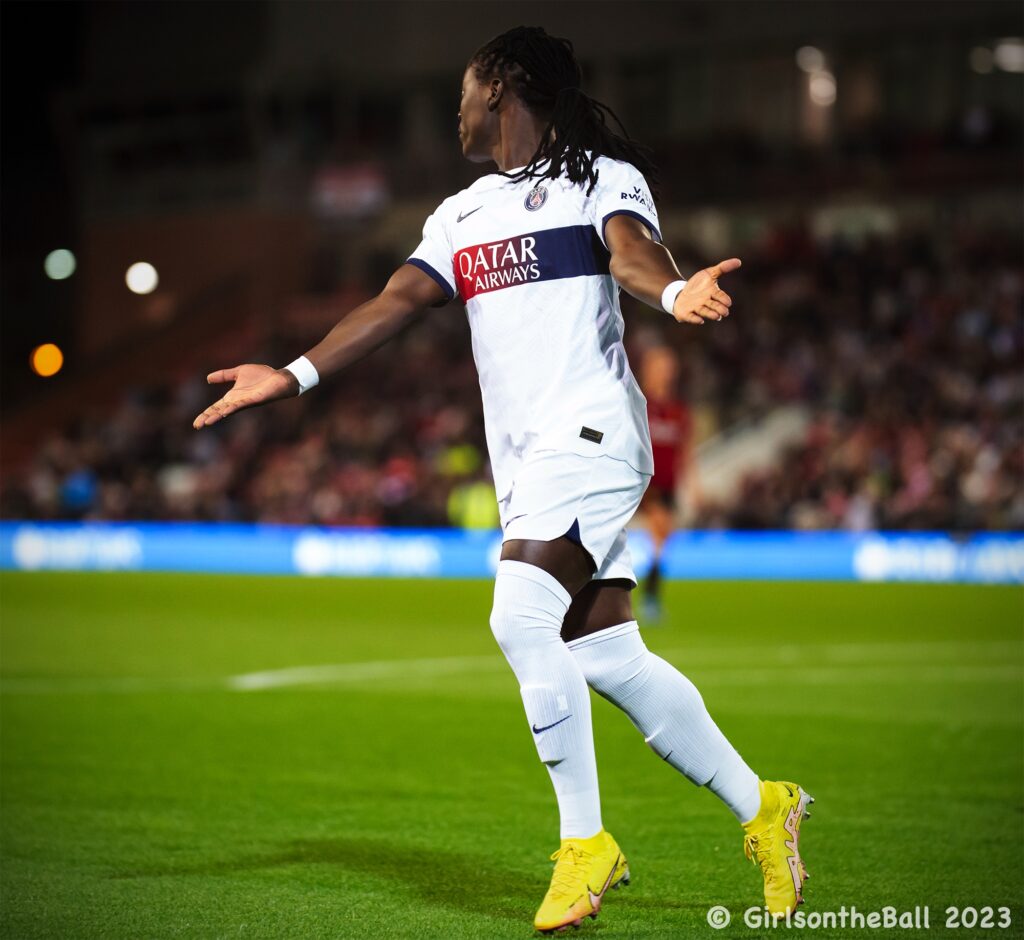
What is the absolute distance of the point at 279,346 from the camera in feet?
108

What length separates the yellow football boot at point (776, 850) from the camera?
14.9 feet

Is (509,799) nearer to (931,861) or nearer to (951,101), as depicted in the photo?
(931,861)

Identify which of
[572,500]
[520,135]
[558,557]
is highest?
[520,135]

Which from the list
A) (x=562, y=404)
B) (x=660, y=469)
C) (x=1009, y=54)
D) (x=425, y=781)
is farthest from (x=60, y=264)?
(x=562, y=404)

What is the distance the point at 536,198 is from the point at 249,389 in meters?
0.99

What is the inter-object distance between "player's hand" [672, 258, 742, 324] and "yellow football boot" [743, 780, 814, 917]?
149 cm

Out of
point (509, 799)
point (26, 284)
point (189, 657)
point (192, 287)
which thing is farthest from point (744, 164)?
point (509, 799)

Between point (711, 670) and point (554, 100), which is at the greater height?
point (554, 100)

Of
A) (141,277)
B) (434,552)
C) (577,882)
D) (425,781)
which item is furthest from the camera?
(141,277)

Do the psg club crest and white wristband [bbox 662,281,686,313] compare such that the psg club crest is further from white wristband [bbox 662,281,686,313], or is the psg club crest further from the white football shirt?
white wristband [bbox 662,281,686,313]

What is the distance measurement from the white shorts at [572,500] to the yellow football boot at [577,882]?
0.79 metres

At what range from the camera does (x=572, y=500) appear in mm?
4434

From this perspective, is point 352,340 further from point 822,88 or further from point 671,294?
point 822,88

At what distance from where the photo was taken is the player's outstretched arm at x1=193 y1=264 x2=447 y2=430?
4566 millimetres
